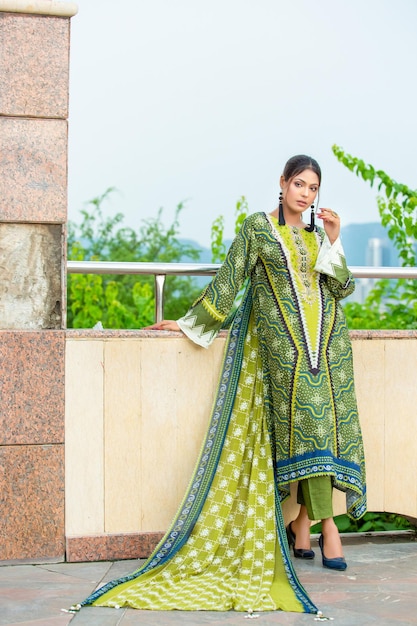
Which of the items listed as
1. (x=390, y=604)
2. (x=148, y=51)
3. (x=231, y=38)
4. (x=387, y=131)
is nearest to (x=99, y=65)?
(x=148, y=51)

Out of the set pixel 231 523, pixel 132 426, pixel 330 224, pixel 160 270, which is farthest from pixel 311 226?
pixel 231 523

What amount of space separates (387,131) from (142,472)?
9028 millimetres

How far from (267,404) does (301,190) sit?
0.85 metres

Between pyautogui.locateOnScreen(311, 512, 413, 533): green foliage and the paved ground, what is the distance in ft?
2.67

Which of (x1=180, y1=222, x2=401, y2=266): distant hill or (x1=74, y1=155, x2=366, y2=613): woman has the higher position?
(x1=180, y1=222, x2=401, y2=266): distant hill

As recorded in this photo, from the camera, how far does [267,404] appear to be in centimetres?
359

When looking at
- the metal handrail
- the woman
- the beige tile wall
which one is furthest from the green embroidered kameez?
the metal handrail

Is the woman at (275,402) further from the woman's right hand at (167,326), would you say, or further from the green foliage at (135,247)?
the green foliage at (135,247)

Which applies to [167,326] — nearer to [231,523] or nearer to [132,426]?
[132,426]

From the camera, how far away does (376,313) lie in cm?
722

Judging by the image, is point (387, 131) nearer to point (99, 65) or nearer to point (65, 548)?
point (99, 65)

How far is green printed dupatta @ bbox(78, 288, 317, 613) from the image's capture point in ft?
10.1

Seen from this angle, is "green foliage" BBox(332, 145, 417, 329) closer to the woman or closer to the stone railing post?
the woman

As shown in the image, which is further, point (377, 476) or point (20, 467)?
point (377, 476)
